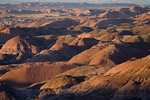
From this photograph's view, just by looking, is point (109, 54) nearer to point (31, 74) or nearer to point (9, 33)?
point (31, 74)

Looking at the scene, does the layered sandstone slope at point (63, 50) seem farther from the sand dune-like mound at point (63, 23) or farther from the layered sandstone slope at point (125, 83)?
the sand dune-like mound at point (63, 23)

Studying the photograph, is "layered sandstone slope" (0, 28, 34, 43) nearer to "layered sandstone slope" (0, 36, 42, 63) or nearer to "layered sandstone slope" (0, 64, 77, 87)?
"layered sandstone slope" (0, 36, 42, 63)

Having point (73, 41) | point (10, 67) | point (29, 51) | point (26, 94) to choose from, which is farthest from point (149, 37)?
point (26, 94)

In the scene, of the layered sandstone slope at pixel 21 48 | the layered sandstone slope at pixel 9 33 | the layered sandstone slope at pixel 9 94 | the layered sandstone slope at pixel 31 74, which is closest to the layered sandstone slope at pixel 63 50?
the layered sandstone slope at pixel 21 48

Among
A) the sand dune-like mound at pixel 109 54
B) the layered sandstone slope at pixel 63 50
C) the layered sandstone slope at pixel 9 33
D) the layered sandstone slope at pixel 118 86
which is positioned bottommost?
the layered sandstone slope at pixel 9 33

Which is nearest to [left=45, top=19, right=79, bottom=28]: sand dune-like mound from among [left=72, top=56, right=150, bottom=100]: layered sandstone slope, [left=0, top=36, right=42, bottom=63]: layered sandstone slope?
[left=0, top=36, right=42, bottom=63]: layered sandstone slope

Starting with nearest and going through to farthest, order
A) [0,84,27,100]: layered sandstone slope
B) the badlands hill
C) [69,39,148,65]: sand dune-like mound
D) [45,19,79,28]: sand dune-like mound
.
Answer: [0,84,27,100]: layered sandstone slope
the badlands hill
[69,39,148,65]: sand dune-like mound
[45,19,79,28]: sand dune-like mound

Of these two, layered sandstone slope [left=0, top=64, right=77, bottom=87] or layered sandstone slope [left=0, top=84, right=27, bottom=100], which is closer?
layered sandstone slope [left=0, top=84, right=27, bottom=100]
